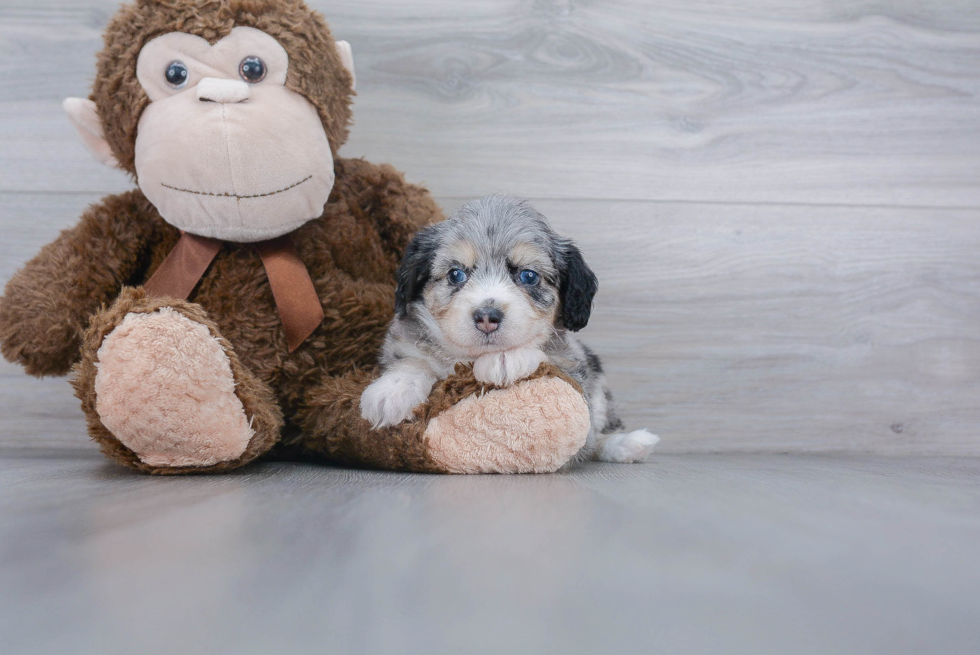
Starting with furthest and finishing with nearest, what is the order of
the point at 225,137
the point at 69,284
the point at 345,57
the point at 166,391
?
the point at 345,57
the point at 69,284
the point at 225,137
the point at 166,391

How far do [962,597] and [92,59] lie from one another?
2.20 meters

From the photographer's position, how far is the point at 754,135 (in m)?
2.07

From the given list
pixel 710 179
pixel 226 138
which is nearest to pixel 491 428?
pixel 226 138

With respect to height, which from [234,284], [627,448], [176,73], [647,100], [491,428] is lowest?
Result: [627,448]

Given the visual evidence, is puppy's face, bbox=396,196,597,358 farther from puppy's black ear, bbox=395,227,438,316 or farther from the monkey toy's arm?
the monkey toy's arm

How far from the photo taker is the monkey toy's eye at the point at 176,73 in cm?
139

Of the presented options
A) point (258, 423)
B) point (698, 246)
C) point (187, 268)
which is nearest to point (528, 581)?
point (258, 423)

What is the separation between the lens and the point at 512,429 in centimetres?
128

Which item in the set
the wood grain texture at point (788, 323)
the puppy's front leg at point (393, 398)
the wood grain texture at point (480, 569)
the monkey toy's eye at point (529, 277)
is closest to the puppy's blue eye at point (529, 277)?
the monkey toy's eye at point (529, 277)

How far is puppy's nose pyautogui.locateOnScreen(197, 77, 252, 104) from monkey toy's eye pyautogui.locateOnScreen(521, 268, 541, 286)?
0.63 m

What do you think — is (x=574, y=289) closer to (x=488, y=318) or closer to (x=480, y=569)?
(x=488, y=318)

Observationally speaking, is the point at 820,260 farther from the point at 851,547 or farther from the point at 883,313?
the point at 851,547

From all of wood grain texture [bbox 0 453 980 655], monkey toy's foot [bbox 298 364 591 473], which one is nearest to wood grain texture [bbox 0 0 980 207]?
monkey toy's foot [bbox 298 364 591 473]

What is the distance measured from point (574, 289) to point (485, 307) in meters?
0.23
